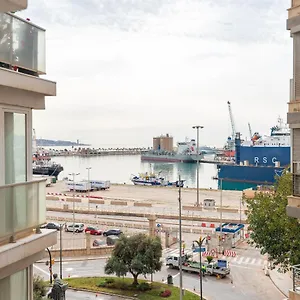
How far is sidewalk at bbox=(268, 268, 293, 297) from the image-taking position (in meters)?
21.8

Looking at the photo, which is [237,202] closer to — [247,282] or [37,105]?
[247,282]

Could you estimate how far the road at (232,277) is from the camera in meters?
21.4

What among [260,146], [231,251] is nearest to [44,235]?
[231,251]

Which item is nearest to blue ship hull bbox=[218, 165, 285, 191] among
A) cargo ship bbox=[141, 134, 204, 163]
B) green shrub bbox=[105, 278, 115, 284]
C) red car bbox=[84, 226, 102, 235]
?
red car bbox=[84, 226, 102, 235]

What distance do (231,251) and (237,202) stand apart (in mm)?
26510

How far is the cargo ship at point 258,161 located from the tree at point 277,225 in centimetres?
6729

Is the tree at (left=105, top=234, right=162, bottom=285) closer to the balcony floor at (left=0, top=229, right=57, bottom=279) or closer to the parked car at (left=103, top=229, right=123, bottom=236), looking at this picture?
the parked car at (left=103, top=229, right=123, bottom=236)

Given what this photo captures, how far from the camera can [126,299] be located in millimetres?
20703

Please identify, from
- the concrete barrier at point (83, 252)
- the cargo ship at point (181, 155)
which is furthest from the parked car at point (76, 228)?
the cargo ship at point (181, 155)

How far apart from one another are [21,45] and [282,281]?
70.3 ft

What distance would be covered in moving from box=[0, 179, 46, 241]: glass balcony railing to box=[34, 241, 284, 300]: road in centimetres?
1769

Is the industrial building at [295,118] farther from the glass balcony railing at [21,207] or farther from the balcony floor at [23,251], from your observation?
the glass balcony railing at [21,207]

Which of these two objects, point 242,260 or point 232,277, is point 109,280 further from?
point 242,260

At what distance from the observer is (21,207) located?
4406 millimetres
